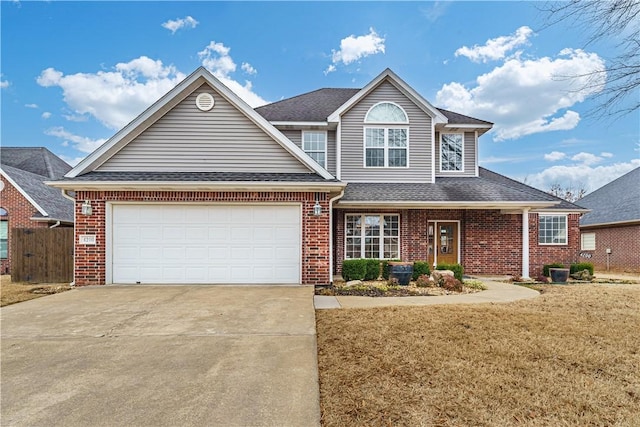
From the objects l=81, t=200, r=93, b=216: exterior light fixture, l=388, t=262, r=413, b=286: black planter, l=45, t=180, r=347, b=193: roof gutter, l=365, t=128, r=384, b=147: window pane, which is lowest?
l=388, t=262, r=413, b=286: black planter

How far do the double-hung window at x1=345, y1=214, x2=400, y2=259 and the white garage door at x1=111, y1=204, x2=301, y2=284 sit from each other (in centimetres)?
372

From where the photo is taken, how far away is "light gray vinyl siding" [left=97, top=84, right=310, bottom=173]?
366 inches

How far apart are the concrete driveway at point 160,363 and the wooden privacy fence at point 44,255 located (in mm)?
3427

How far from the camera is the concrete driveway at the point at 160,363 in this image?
2815mm

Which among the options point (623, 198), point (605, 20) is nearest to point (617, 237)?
point (623, 198)

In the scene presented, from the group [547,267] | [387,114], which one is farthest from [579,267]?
[387,114]

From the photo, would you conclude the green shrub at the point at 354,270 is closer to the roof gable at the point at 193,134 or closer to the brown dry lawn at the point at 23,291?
the roof gable at the point at 193,134

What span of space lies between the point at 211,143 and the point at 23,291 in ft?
20.3

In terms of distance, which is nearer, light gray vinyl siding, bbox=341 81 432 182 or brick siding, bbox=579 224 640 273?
light gray vinyl siding, bbox=341 81 432 182

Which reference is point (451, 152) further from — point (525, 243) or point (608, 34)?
point (608, 34)

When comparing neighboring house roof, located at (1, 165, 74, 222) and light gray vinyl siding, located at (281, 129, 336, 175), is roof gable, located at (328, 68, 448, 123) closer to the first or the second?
light gray vinyl siding, located at (281, 129, 336, 175)

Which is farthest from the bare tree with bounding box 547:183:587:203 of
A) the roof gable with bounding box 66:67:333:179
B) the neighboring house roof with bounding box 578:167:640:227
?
the roof gable with bounding box 66:67:333:179

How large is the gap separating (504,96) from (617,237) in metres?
9.43

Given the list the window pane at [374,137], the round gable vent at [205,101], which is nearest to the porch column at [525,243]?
the window pane at [374,137]
